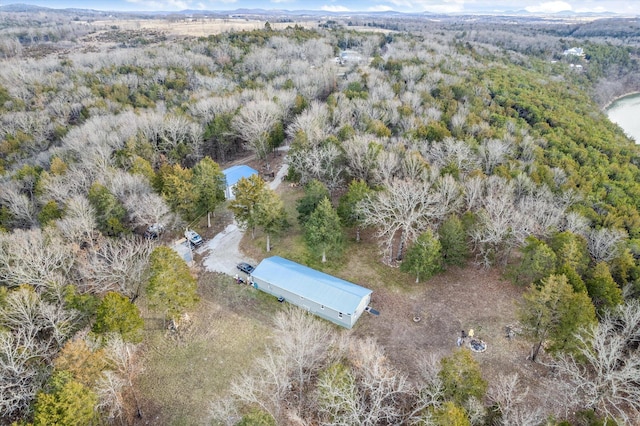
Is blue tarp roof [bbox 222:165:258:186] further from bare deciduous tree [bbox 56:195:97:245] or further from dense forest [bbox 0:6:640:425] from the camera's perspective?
bare deciduous tree [bbox 56:195:97:245]

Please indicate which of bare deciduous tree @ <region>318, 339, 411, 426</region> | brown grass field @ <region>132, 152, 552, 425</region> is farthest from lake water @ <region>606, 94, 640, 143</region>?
bare deciduous tree @ <region>318, 339, 411, 426</region>

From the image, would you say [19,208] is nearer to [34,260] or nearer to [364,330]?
[34,260]

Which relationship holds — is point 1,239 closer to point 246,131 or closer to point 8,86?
point 246,131

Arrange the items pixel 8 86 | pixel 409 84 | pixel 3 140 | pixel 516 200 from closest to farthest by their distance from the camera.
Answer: pixel 516 200 < pixel 3 140 < pixel 409 84 < pixel 8 86

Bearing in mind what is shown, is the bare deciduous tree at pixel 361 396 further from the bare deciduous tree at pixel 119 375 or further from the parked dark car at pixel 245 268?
the parked dark car at pixel 245 268

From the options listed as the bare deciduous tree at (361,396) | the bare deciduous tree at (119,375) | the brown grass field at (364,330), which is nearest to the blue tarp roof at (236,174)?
the brown grass field at (364,330)

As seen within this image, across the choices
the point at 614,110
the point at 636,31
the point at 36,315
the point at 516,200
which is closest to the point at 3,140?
the point at 36,315
